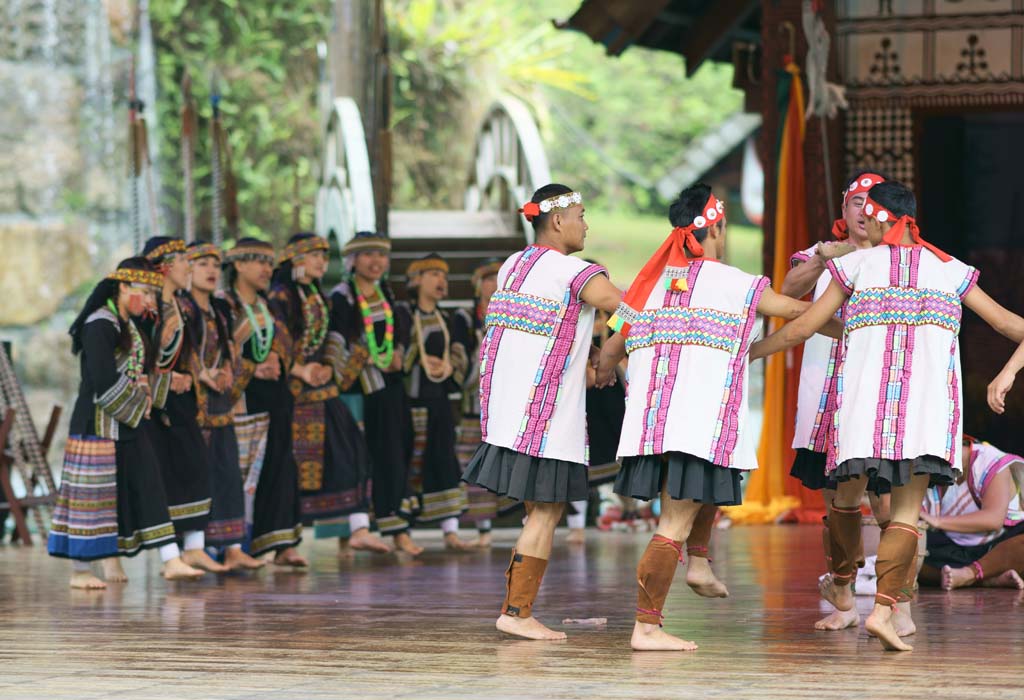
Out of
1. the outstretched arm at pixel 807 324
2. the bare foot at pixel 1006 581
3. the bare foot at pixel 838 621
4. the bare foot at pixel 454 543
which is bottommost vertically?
the bare foot at pixel 454 543

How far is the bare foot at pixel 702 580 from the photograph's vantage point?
535 cm

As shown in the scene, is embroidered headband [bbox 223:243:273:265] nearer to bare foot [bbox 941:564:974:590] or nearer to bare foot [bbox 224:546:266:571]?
bare foot [bbox 224:546:266:571]

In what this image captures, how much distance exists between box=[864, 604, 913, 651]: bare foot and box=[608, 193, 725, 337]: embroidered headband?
1045mm

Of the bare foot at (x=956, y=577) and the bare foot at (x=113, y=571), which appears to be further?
the bare foot at (x=113, y=571)

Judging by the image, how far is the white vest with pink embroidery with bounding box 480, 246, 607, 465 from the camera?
5.00m

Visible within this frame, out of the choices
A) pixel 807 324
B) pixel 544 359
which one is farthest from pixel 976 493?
pixel 544 359

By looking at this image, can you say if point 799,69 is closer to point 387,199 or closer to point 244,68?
point 387,199

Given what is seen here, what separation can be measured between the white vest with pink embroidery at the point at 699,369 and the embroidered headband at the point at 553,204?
468mm

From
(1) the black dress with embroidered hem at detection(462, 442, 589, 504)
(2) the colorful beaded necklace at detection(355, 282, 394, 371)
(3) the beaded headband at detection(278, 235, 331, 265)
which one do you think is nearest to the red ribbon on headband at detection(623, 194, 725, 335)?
(1) the black dress with embroidered hem at detection(462, 442, 589, 504)

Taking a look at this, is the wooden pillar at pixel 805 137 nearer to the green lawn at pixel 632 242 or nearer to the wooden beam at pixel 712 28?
the wooden beam at pixel 712 28

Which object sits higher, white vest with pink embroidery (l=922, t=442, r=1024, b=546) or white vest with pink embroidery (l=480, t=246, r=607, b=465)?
white vest with pink embroidery (l=480, t=246, r=607, b=465)

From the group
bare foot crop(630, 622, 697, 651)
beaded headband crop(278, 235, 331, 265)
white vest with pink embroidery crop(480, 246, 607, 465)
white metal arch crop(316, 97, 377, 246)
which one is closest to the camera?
bare foot crop(630, 622, 697, 651)

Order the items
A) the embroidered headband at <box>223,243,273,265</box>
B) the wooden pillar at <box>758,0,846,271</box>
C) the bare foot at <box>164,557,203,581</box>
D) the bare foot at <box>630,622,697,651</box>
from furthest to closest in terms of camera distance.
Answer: the wooden pillar at <box>758,0,846,271</box> < the embroidered headband at <box>223,243,273,265</box> < the bare foot at <box>164,557,203,581</box> < the bare foot at <box>630,622,697,651</box>

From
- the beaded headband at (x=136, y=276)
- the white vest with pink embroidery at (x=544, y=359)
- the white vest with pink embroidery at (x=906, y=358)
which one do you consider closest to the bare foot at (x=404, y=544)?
the beaded headband at (x=136, y=276)
